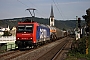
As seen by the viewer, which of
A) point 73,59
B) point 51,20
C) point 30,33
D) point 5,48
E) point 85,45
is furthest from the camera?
point 51,20

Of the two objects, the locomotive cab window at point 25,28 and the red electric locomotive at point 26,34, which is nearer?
the red electric locomotive at point 26,34

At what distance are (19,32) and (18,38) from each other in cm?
70

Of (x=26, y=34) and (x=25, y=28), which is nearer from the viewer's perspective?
(x=26, y=34)

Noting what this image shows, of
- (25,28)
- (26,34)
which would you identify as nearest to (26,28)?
(25,28)

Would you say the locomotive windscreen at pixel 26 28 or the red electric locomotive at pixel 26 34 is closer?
the red electric locomotive at pixel 26 34

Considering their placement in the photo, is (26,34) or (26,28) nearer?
(26,34)

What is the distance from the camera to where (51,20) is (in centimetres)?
12594

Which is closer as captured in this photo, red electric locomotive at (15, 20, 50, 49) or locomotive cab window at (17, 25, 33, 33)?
red electric locomotive at (15, 20, 50, 49)

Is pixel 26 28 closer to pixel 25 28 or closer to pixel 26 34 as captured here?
pixel 25 28

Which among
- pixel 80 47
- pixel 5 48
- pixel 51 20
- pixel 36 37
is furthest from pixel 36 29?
pixel 51 20

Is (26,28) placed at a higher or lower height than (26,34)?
higher

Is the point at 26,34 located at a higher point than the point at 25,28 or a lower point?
lower

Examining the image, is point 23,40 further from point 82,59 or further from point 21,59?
point 82,59

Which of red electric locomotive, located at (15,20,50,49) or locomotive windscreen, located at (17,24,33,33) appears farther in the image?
locomotive windscreen, located at (17,24,33,33)
